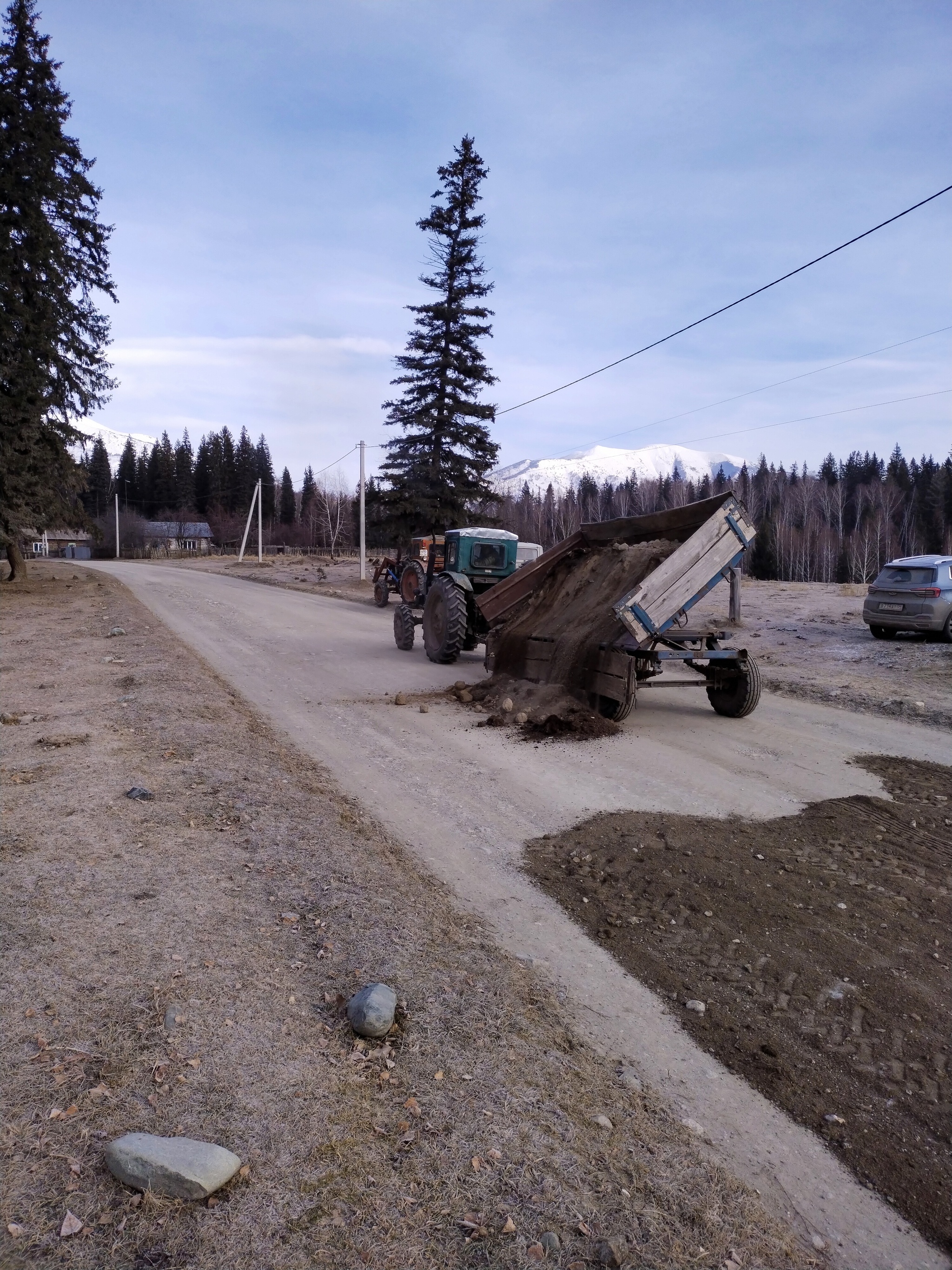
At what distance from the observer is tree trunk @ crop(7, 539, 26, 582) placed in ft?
87.8

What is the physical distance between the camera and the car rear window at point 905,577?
15.4 meters

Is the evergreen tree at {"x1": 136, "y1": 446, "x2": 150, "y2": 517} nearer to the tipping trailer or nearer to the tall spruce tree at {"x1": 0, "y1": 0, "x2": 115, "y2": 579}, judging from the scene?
the tall spruce tree at {"x1": 0, "y1": 0, "x2": 115, "y2": 579}

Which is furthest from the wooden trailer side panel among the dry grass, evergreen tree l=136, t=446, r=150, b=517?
evergreen tree l=136, t=446, r=150, b=517

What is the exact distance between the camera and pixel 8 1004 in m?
3.16

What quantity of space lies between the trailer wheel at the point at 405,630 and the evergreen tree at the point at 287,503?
98.1m

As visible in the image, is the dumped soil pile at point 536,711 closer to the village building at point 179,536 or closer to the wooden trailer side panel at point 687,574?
the wooden trailer side panel at point 687,574

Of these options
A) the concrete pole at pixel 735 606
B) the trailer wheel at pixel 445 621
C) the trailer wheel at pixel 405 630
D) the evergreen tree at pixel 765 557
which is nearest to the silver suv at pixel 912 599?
the concrete pole at pixel 735 606

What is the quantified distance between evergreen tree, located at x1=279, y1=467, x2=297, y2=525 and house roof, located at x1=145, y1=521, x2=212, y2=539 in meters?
12.4

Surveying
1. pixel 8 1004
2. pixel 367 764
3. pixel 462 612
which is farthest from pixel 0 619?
pixel 8 1004

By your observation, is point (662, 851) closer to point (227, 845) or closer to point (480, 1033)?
point (480, 1033)

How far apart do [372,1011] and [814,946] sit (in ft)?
7.57

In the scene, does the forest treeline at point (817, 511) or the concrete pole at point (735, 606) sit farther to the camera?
the forest treeline at point (817, 511)

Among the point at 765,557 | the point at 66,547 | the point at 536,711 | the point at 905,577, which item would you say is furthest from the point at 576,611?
the point at 66,547

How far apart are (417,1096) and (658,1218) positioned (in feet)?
2.88
